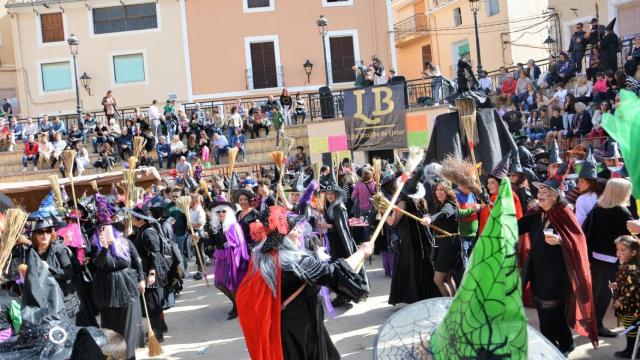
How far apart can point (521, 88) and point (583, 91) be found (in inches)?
139

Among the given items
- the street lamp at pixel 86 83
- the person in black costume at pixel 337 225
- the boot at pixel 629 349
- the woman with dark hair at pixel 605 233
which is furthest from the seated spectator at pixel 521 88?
the street lamp at pixel 86 83

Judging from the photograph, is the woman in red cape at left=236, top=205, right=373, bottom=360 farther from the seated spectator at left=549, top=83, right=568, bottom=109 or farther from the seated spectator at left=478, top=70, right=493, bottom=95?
the seated spectator at left=478, top=70, right=493, bottom=95

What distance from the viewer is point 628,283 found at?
653 cm

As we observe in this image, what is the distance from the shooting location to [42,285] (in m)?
5.55

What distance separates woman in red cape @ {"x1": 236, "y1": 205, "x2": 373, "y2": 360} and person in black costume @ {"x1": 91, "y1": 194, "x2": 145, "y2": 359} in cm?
250

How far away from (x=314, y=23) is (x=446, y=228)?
27062mm

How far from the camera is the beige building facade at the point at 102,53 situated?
110 feet

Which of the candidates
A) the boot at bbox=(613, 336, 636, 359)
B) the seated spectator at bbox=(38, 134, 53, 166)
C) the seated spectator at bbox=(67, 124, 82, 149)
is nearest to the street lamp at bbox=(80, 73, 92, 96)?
the seated spectator at bbox=(67, 124, 82, 149)

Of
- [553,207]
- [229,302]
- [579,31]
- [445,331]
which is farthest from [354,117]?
[445,331]

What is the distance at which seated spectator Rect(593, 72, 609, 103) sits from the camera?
54.0 feet

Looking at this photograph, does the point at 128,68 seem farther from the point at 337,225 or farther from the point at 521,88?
the point at 337,225

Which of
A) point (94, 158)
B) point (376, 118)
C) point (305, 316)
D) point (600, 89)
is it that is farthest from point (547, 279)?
point (94, 158)

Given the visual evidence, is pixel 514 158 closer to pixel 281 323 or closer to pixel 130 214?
pixel 281 323

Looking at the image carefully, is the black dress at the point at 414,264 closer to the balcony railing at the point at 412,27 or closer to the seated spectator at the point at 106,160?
the seated spectator at the point at 106,160
